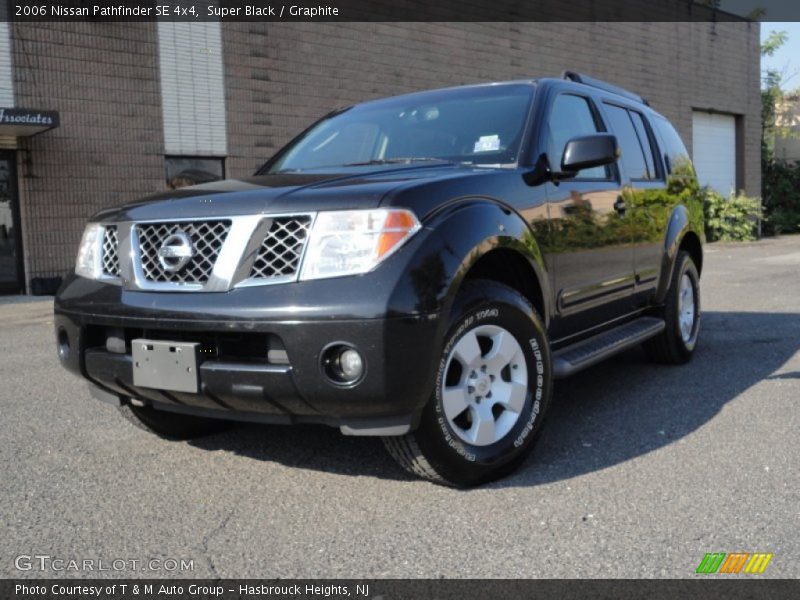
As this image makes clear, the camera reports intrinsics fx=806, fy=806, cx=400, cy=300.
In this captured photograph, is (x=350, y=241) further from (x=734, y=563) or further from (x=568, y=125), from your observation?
(x=568, y=125)

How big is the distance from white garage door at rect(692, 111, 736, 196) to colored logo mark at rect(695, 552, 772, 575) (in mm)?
22829

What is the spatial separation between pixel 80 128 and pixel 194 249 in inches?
422

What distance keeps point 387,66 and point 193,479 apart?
14073 millimetres

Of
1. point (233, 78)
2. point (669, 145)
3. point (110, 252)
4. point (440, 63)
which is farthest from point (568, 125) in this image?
point (440, 63)

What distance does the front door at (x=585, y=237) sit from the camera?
397cm

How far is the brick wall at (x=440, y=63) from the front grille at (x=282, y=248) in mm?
11873

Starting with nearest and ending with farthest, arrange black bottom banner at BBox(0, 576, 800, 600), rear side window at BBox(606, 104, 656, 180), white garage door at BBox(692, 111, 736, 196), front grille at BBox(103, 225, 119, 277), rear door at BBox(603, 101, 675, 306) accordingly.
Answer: black bottom banner at BBox(0, 576, 800, 600) < front grille at BBox(103, 225, 119, 277) < rear door at BBox(603, 101, 675, 306) < rear side window at BBox(606, 104, 656, 180) < white garage door at BBox(692, 111, 736, 196)

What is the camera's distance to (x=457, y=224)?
10.2 ft

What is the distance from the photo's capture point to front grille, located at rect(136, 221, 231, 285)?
3016mm

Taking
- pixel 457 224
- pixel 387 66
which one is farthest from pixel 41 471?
pixel 387 66

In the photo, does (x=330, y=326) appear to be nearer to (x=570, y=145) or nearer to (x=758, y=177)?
(x=570, y=145)

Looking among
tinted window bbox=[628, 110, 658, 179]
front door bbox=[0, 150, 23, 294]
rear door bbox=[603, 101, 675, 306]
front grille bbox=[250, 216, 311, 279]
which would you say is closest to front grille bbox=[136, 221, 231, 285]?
front grille bbox=[250, 216, 311, 279]

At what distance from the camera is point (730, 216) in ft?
73.0

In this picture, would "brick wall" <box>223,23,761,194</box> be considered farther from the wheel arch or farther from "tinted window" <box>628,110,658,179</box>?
the wheel arch
